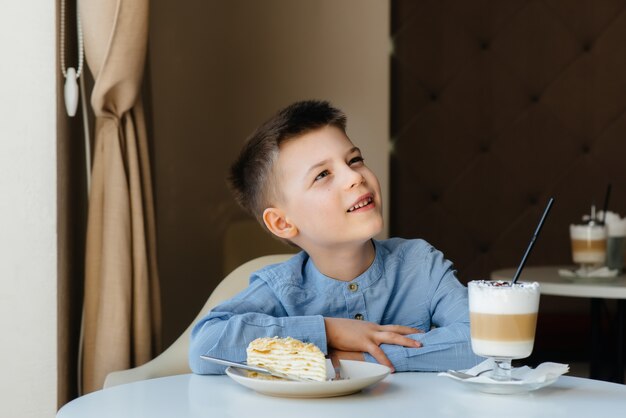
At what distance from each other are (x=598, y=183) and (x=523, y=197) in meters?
0.27

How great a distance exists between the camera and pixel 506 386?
3.31ft

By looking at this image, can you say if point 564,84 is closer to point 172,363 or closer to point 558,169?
point 558,169

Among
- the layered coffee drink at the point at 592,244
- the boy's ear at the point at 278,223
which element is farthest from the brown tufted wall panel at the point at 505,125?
the boy's ear at the point at 278,223

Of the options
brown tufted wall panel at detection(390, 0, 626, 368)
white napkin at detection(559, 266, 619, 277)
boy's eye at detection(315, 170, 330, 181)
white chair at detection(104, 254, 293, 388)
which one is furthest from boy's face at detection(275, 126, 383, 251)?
brown tufted wall panel at detection(390, 0, 626, 368)

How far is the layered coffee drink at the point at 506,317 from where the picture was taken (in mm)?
1008

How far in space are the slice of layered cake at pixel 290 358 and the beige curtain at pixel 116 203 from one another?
800mm

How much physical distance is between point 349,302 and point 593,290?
1039 mm

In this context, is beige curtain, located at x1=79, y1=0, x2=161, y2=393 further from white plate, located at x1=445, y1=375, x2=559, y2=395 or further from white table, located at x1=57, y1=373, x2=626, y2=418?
white plate, located at x1=445, y1=375, x2=559, y2=395

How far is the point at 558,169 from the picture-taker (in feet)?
10.6

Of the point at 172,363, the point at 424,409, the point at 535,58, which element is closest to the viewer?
the point at 424,409

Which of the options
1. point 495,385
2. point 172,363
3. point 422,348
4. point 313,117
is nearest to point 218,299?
point 172,363

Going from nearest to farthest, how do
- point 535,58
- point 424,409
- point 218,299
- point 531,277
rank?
point 424,409, point 218,299, point 531,277, point 535,58

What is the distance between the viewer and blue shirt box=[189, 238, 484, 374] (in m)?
1.22

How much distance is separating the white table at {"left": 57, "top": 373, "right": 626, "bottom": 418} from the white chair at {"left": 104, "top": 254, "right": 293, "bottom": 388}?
0.50m
